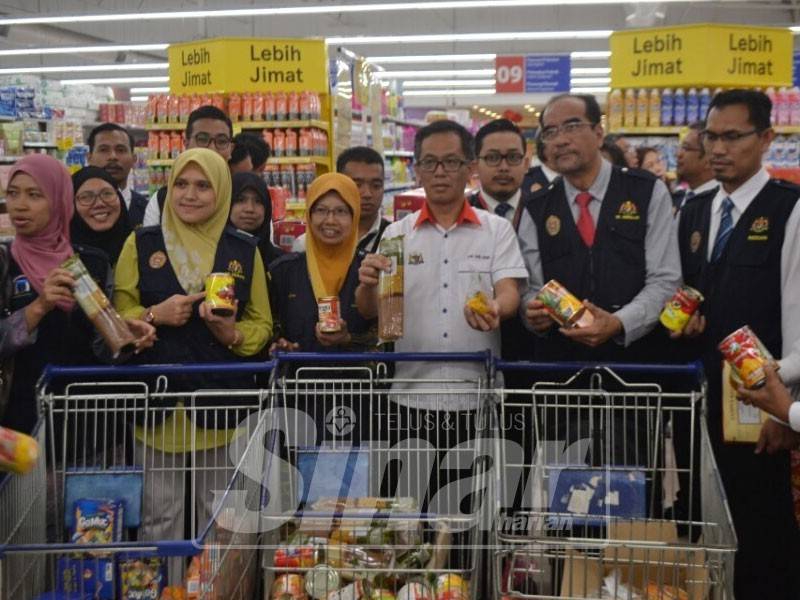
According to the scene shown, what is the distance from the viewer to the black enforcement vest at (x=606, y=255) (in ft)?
→ 10.5

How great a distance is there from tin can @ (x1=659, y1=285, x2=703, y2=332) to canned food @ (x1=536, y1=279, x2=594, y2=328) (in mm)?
282

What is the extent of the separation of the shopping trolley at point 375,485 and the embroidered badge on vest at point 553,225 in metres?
0.52

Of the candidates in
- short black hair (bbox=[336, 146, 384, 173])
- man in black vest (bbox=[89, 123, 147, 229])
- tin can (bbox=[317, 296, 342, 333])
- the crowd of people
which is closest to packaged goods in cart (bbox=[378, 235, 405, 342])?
the crowd of people

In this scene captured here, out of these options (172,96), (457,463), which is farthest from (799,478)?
(172,96)

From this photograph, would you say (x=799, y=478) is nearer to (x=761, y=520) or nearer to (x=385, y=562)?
(x=761, y=520)

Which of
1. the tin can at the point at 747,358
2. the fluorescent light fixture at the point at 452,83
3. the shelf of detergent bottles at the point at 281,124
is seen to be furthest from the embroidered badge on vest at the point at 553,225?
the fluorescent light fixture at the point at 452,83

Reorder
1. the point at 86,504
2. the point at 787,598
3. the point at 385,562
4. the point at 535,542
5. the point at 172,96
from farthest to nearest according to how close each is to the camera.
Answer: the point at 172,96
the point at 787,598
the point at 86,504
the point at 385,562
the point at 535,542

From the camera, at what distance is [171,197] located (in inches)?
126

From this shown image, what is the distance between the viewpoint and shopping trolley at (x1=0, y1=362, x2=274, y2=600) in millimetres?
2301

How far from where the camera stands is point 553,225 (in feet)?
10.8

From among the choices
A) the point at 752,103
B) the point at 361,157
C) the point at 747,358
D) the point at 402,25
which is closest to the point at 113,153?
the point at 361,157

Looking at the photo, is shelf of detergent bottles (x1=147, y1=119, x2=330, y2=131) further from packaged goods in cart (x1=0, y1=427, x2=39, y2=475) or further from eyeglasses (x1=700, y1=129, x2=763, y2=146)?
packaged goods in cart (x1=0, y1=427, x2=39, y2=475)

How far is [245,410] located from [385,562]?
0.94 metres

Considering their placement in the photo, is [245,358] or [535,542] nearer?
[535,542]
